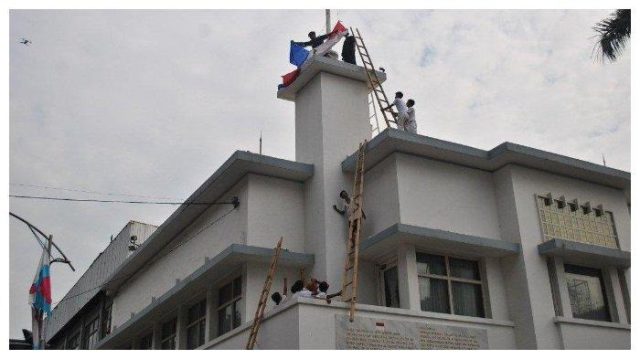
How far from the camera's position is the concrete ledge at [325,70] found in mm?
20172

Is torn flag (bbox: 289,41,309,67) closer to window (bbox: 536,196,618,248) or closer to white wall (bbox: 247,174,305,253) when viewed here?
white wall (bbox: 247,174,305,253)

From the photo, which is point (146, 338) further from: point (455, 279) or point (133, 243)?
point (455, 279)

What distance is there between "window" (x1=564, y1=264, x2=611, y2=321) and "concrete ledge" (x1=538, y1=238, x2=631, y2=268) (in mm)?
273

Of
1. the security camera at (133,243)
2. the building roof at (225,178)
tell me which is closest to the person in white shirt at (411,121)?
the building roof at (225,178)

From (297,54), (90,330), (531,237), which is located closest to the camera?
(531,237)

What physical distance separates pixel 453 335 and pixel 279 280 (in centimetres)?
443

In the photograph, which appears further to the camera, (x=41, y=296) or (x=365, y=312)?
(x=41, y=296)

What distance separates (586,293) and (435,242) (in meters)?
4.48

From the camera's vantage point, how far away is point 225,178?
18703 millimetres

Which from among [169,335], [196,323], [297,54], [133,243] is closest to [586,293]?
[196,323]

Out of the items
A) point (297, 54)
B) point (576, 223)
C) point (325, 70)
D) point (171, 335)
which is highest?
point (297, 54)

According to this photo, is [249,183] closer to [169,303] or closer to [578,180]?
[169,303]

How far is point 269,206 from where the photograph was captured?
721 inches

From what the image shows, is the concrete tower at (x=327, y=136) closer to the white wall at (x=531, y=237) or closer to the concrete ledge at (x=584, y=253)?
the white wall at (x=531, y=237)
